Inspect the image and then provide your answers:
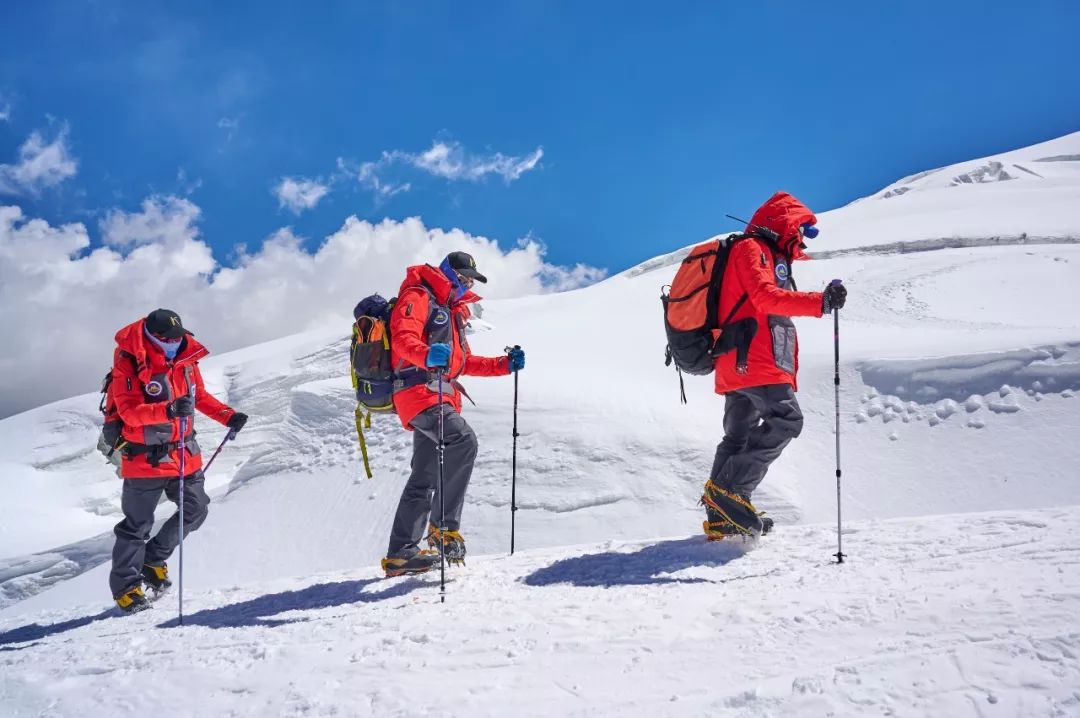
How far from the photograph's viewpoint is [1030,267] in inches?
Answer: 740

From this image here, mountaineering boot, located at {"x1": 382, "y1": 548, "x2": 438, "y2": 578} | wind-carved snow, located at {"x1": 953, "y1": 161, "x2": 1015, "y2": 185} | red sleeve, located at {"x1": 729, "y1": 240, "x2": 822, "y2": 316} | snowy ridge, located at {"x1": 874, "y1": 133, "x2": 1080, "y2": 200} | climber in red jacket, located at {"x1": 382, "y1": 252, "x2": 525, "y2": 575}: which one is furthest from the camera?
wind-carved snow, located at {"x1": 953, "y1": 161, "x2": 1015, "y2": 185}

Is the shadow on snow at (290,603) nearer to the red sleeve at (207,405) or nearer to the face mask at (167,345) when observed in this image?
the red sleeve at (207,405)

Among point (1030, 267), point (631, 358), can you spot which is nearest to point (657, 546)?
point (631, 358)

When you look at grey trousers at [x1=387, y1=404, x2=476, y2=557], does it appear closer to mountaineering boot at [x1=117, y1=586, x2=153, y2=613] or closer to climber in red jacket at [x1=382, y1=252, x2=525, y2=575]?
climber in red jacket at [x1=382, y1=252, x2=525, y2=575]

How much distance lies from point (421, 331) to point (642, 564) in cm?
226

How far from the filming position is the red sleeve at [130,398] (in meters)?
5.60

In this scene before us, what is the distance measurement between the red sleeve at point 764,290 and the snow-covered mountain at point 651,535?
1563 mm

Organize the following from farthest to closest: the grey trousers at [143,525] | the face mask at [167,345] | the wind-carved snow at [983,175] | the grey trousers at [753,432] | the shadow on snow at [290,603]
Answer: the wind-carved snow at [983,175] → the grey trousers at [143,525] → the face mask at [167,345] → the grey trousers at [753,432] → the shadow on snow at [290,603]

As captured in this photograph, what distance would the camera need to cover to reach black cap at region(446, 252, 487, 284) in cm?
543

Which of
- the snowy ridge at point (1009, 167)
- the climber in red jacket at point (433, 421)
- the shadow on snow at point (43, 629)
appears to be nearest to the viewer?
the climber in red jacket at point (433, 421)

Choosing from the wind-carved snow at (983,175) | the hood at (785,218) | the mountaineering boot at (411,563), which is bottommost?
the mountaineering boot at (411,563)

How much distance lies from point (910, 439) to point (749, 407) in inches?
206

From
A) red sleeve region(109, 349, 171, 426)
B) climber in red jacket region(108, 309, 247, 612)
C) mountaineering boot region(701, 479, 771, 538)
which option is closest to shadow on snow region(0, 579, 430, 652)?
climber in red jacket region(108, 309, 247, 612)

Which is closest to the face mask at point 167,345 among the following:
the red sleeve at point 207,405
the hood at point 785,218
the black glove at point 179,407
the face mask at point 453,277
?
the red sleeve at point 207,405
